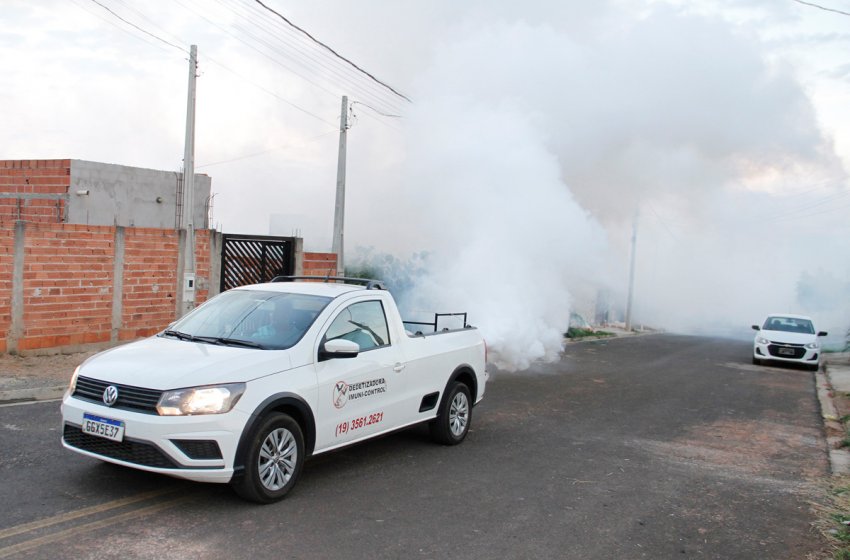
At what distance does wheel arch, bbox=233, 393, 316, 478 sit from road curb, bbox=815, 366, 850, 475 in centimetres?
550

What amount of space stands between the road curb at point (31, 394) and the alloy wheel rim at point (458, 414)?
16.6 ft

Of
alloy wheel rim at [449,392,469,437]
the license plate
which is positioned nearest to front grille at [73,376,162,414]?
the license plate

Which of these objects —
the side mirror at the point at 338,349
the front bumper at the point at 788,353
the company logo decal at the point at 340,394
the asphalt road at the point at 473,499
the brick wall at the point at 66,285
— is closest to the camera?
the asphalt road at the point at 473,499

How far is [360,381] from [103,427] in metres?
1.99

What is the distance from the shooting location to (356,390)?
5797 mm

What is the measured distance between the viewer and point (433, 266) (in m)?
11.9

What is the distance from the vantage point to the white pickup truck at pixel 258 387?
4.68 m

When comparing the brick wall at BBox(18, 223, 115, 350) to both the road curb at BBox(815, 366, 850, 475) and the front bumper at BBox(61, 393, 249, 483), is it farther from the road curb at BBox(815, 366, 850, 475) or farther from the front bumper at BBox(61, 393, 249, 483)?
the road curb at BBox(815, 366, 850, 475)

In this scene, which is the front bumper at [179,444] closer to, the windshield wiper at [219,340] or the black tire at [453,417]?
the windshield wiper at [219,340]

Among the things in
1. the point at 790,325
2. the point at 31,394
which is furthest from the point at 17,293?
the point at 790,325

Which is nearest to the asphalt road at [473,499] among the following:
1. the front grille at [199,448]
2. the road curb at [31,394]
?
the front grille at [199,448]

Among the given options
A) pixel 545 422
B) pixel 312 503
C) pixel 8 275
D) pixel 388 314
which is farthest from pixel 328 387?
pixel 8 275

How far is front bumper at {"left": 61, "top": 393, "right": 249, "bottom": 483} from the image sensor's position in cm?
461

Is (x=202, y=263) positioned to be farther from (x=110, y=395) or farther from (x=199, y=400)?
(x=199, y=400)
